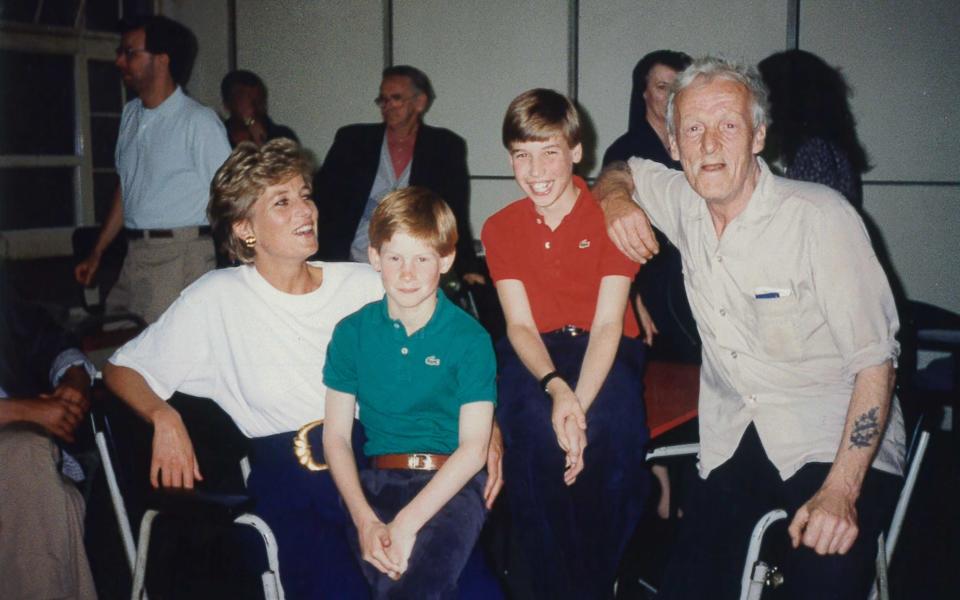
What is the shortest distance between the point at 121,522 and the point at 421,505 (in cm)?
83

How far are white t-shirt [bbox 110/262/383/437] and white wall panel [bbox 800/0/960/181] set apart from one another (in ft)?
12.0

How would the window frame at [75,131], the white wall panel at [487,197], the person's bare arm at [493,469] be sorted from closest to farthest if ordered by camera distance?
the person's bare arm at [493,469] < the white wall panel at [487,197] < the window frame at [75,131]

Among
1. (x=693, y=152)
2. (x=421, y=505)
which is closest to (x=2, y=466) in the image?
(x=421, y=505)

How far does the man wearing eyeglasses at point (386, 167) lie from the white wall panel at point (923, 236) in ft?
7.57

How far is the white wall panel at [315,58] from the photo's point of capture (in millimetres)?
6109

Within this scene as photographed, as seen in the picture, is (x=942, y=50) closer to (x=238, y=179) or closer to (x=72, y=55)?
(x=238, y=179)

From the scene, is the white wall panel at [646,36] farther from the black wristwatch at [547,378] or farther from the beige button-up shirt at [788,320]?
the black wristwatch at [547,378]

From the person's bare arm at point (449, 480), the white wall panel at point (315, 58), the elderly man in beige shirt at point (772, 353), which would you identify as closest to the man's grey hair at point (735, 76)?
the elderly man in beige shirt at point (772, 353)

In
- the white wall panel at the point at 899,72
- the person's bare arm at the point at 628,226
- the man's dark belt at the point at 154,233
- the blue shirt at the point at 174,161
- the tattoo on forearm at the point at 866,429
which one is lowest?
the tattoo on forearm at the point at 866,429

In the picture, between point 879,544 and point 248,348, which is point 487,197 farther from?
point 879,544

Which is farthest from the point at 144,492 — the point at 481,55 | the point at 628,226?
the point at 481,55

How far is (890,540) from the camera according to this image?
6.60ft

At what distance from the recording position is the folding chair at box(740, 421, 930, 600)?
1.81 meters

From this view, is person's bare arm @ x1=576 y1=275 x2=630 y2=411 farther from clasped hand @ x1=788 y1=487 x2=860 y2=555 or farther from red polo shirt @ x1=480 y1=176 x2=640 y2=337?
clasped hand @ x1=788 y1=487 x2=860 y2=555
